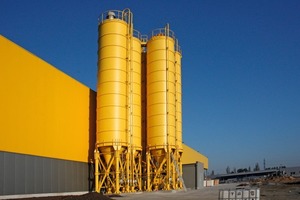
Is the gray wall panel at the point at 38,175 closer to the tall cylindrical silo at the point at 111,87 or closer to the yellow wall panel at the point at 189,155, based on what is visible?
the tall cylindrical silo at the point at 111,87

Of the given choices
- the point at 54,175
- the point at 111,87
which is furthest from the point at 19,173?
the point at 111,87

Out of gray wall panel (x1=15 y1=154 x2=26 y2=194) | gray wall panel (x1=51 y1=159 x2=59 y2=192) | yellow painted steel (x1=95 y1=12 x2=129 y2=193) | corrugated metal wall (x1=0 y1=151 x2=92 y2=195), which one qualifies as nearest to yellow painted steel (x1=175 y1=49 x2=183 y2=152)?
yellow painted steel (x1=95 y1=12 x2=129 y2=193)

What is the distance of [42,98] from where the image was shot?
3231 centimetres

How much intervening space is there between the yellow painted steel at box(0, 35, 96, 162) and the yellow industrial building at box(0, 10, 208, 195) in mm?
72

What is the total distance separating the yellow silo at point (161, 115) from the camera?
4531 cm

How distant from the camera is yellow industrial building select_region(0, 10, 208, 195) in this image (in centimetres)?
2873

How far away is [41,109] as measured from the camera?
32031mm

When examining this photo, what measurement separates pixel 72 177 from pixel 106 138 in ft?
17.0

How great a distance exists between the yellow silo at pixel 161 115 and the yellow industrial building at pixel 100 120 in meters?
0.11

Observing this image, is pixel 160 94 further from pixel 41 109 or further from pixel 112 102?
pixel 41 109

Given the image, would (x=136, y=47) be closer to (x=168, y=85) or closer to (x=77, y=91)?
(x=168, y=85)

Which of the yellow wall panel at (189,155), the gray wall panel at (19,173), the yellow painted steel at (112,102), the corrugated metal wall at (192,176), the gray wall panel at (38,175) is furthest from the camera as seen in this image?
the yellow wall panel at (189,155)

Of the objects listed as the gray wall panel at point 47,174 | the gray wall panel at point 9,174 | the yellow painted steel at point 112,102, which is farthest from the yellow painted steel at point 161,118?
the gray wall panel at point 9,174

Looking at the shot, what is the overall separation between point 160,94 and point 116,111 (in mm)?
7455
